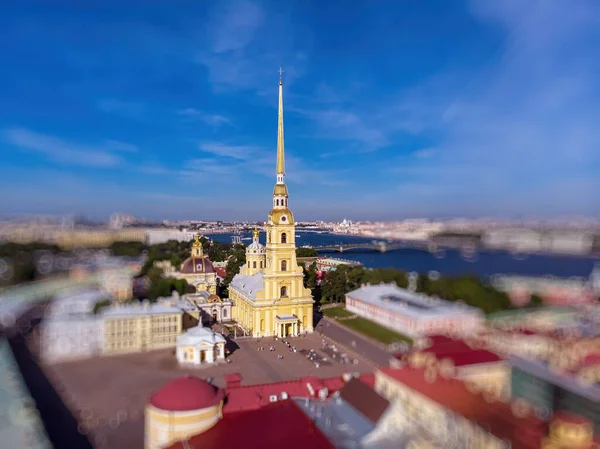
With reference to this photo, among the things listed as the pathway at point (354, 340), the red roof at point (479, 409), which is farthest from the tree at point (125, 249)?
the red roof at point (479, 409)

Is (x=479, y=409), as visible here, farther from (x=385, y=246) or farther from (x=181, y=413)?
(x=385, y=246)

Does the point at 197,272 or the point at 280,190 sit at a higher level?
the point at 280,190

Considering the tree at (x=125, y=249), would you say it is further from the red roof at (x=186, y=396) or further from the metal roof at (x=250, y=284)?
the red roof at (x=186, y=396)

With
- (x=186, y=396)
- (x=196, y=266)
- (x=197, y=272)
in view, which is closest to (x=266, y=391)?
(x=186, y=396)

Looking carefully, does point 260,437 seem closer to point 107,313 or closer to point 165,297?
point 107,313

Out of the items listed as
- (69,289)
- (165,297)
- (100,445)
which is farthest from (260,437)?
(69,289)

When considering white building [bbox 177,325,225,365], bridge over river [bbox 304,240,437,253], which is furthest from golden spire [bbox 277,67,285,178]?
bridge over river [bbox 304,240,437,253]

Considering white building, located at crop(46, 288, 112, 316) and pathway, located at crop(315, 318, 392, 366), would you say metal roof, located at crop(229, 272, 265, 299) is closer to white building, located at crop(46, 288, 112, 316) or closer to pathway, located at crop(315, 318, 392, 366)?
pathway, located at crop(315, 318, 392, 366)

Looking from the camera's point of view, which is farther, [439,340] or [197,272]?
[197,272]
